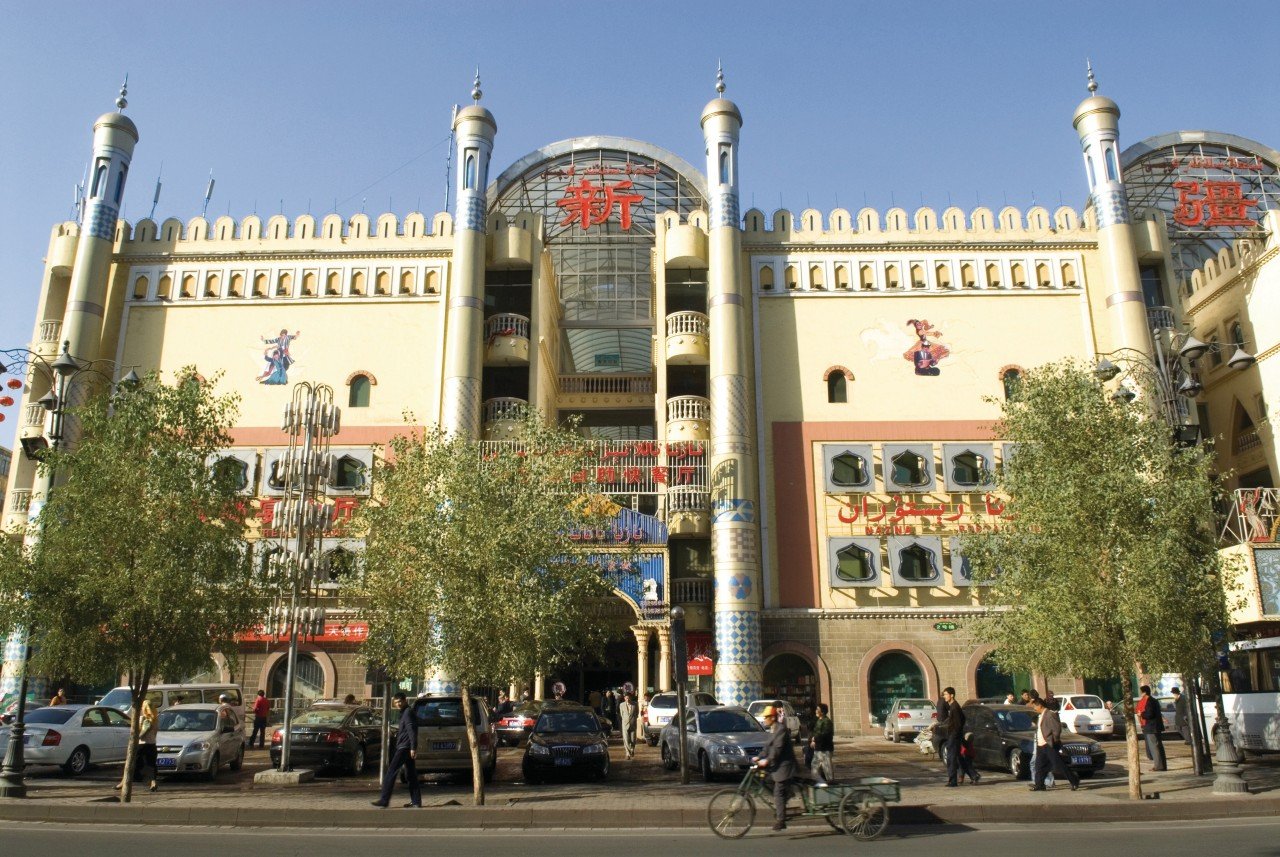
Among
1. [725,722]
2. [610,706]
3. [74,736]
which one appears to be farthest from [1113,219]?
[74,736]

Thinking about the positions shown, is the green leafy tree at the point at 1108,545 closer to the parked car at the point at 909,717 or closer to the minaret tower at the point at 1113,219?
the parked car at the point at 909,717

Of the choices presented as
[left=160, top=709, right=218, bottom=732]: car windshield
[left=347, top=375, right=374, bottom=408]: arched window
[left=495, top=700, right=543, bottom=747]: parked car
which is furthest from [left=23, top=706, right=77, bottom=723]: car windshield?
[left=347, top=375, right=374, bottom=408]: arched window

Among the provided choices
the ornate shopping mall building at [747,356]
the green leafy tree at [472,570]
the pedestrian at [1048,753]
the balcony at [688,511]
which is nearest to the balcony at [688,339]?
the ornate shopping mall building at [747,356]

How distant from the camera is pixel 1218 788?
15.4 meters

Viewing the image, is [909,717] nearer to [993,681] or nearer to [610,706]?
[993,681]

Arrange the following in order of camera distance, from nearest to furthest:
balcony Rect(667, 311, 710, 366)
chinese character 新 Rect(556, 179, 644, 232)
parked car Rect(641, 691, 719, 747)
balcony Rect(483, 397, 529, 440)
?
parked car Rect(641, 691, 719, 747) < balcony Rect(483, 397, 529, 440) < balcony Rect(667, 311, 710, 366) < chinese character 新 Rect(556, 179, 644, 232)

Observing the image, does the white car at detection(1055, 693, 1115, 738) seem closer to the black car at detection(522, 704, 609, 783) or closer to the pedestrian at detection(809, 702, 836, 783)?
the pedestrian at detection(809, 702, 836, 783)

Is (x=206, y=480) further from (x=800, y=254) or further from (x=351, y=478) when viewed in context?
(x=800, y=254)

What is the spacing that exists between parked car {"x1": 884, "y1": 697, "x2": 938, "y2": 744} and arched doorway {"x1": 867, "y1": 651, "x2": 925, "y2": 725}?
7.73ft

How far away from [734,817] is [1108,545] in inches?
337

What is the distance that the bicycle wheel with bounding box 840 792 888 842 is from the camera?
11938 millimetres

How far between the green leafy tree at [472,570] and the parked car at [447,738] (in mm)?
1295

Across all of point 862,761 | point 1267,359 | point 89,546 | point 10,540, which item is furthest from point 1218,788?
point 1267,359

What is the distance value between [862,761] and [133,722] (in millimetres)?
15219
